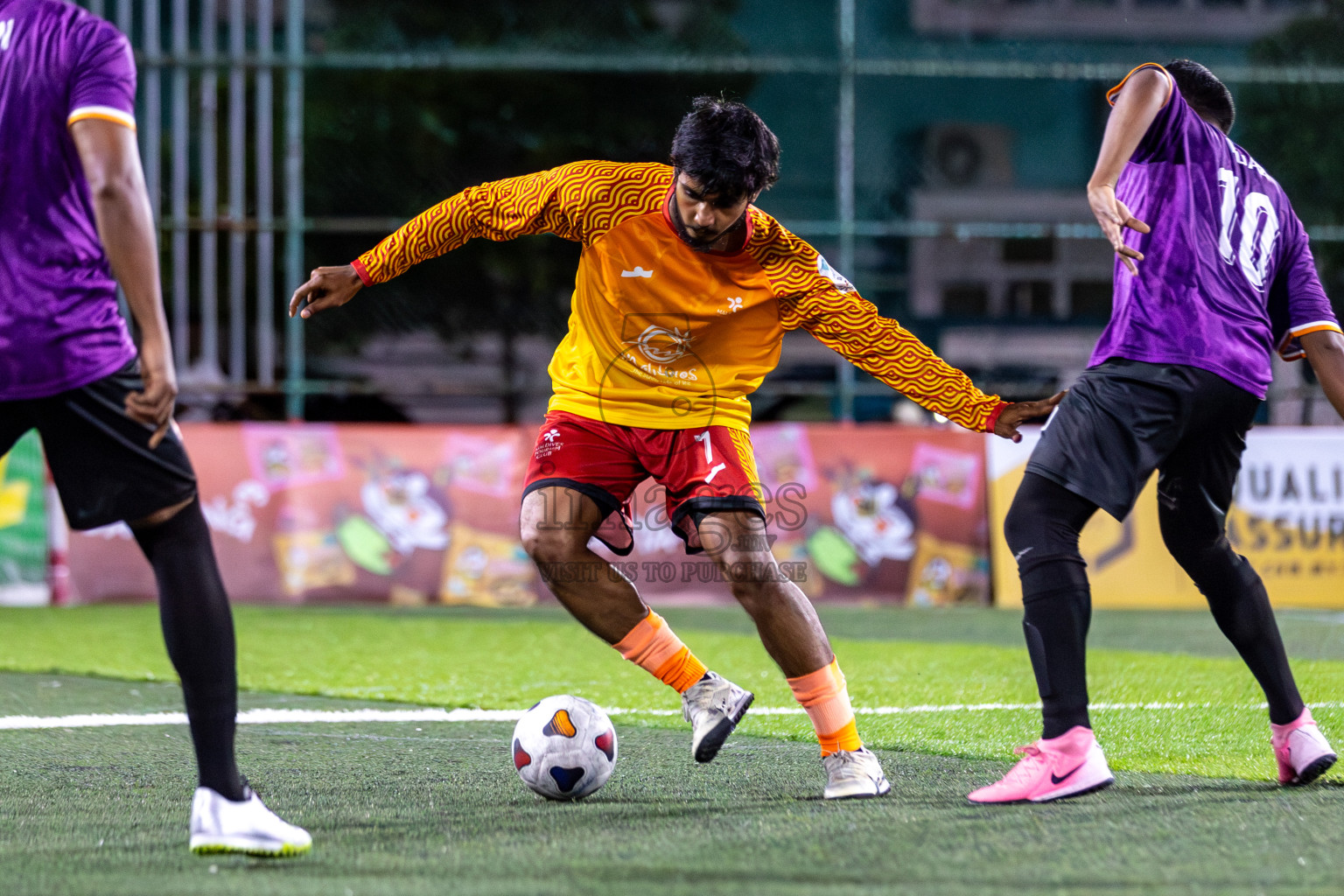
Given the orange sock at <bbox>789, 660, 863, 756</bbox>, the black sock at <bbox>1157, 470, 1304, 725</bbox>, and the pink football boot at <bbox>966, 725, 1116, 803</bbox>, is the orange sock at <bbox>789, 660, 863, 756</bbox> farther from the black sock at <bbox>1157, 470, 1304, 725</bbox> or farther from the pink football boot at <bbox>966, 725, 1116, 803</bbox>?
the black sock at <bbox>1157, 470, 1304, 725</bbox>

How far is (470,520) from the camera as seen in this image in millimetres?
12070

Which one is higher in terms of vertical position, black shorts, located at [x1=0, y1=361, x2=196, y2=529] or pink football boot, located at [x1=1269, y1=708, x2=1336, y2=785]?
black shorts, located at [x1=0, y1=361, x2=196, y2=529]

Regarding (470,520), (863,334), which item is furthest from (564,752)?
(470,520)

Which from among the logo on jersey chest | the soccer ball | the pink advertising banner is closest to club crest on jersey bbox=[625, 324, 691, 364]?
the logo on jersey chest

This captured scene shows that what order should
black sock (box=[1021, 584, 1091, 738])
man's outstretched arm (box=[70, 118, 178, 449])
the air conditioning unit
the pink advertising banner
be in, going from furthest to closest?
the air conditioning unit, the pink advertising banner, black sock (box=[1021, 584, 1091, 738]), man's outstretched arm (box=[70, 118, 178, 449])

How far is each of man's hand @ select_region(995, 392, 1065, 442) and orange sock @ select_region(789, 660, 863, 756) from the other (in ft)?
2.72

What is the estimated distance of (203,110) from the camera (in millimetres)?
14602

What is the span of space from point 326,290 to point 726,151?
3.99 ft

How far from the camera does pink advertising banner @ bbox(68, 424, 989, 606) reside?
11930mm

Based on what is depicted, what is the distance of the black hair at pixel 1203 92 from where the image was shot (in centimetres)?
443

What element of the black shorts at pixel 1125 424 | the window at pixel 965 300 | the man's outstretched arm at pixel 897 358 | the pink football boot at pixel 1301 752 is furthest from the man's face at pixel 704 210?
the window at pixel 965 300

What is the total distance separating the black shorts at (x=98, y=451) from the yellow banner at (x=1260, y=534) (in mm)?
9276

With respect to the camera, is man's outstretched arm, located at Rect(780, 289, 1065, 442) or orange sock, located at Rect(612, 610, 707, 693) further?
A: orange sock, located at Rect(612, 610, 707, 693)

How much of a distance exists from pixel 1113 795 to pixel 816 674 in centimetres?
A: 86
